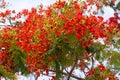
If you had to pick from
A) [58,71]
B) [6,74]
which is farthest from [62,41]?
[6,74]

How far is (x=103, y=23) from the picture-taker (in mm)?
9758

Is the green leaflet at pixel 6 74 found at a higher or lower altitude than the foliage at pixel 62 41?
lower

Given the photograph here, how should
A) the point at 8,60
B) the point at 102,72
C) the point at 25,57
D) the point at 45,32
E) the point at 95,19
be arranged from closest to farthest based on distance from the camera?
the point at 45,32, the point at 95,19, the point at 25,57, the point at 8,60, the point at 102,72

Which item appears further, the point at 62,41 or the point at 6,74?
the point at 62,41

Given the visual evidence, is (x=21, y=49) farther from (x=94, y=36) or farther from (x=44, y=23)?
(x=94, y=36)

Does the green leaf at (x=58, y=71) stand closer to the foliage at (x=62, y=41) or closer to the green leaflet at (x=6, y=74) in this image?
the foliage at (x=62, y=41)

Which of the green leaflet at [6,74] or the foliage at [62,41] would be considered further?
the foliage at [62,41]

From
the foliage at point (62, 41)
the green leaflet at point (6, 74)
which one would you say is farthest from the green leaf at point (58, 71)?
the green leaflet at point (6, 74)

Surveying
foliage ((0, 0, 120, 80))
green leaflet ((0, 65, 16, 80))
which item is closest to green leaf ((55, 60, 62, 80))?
foliage ((0, 0, 120, 80))

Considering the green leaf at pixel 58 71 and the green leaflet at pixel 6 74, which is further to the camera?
the green leaf at pixel 58 71

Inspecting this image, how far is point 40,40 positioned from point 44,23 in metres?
0.55

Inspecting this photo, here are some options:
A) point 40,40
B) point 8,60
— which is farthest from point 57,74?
point 8,60

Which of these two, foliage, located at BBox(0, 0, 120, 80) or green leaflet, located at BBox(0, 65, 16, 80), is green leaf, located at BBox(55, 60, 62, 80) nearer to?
foliage, located at BBox(0, 0, 120, 80)

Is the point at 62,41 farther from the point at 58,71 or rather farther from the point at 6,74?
the point at 6,74
